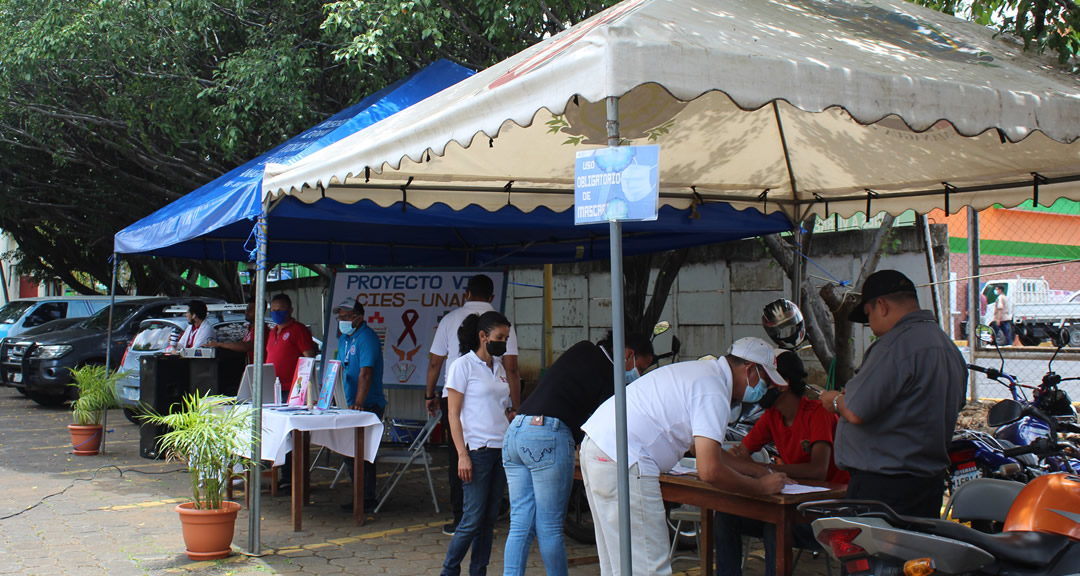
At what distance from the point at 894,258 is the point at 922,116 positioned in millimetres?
6290

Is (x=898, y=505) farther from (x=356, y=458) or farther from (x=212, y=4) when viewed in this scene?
(x=212, y=4)

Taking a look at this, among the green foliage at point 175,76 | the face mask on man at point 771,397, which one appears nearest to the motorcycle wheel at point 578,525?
the face mask on man at point 771,397

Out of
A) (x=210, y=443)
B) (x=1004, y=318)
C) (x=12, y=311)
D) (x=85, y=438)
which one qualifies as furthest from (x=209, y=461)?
(x=12, y=311)

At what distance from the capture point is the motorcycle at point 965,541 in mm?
3080

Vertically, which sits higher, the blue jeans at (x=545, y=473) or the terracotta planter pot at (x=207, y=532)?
the blue jeans at (x=545, y=473)

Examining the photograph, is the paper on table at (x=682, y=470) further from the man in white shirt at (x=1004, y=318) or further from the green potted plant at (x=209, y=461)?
the man in white shirt at (x=1004, y=318)

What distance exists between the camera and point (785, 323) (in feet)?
23.0

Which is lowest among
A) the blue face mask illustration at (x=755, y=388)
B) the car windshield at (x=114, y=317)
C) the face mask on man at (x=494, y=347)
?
the blue face mask illustration at (x=755, y=388)

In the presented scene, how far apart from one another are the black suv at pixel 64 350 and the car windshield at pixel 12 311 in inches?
98.9

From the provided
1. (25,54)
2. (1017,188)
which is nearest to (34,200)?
(25,54)

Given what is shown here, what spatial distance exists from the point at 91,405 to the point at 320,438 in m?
4.37

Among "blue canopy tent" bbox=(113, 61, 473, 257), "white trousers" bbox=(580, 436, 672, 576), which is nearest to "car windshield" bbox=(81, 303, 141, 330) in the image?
"blue canopy tent" bbox=(113, 61, 473, 257)

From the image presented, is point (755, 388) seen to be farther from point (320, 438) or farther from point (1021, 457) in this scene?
point (320, 438)

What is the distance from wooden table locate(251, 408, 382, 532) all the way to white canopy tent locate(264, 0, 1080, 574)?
63.5 inches
